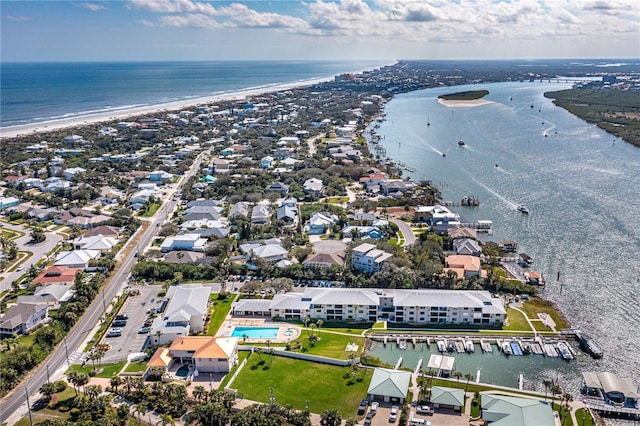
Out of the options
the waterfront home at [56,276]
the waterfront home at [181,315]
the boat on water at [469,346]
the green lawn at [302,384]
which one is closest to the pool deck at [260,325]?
the waterfront home at [181,315]

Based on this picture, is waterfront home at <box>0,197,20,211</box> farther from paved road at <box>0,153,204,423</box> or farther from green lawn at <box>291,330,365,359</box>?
green lawn at <box>291,330,365,359</box>

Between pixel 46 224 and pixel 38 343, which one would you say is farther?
pixel 46 224

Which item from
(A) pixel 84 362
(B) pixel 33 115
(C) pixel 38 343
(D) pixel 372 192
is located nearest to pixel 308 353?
(A) pixel 84 362

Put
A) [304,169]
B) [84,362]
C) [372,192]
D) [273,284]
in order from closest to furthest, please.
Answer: [84,362] → [273,284] → [372,192] → [304,169]

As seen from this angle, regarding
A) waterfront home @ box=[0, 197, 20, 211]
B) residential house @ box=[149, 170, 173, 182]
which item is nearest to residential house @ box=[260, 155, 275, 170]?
residential house @ box=[149, 170, 173, 182]

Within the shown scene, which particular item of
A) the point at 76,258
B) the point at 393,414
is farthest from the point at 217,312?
the point at 393,414

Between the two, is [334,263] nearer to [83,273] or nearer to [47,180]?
[83,273]

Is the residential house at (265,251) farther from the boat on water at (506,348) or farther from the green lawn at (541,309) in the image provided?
the green lawn at (541,309)

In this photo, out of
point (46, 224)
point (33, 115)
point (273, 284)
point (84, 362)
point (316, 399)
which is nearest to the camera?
point (316, 399)
